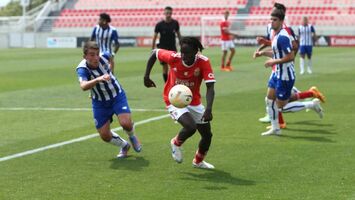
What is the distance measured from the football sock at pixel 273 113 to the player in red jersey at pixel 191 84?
9.35ft

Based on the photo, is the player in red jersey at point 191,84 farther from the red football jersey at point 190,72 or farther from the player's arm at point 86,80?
the player's arm at point 86,80

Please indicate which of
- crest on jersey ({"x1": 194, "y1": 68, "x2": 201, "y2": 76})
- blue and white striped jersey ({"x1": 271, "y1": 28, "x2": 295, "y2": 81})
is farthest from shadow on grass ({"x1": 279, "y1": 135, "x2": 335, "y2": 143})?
crest on jersey ({"x1": 194, "y1": 68, "x2": 201, "y2": 76})

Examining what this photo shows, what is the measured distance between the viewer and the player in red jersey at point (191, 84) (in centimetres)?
838

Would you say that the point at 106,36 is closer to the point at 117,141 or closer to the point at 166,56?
the point at 117,141

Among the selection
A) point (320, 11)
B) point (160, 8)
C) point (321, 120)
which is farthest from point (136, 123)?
point (160, 8)

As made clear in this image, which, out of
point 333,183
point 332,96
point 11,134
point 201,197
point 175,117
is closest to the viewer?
point 201,197

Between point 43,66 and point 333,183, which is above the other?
point 333,183

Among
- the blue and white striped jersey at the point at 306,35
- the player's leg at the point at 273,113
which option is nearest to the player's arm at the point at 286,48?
the player's leg at the point at 273,113

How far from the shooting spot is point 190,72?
28.3 feet

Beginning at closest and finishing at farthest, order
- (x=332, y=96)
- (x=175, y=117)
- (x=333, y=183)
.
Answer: (x=333, y=183), (x=175, y=117), (x=332, y=96)

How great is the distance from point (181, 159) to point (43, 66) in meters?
22.9

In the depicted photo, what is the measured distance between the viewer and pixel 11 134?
1174 centimetres

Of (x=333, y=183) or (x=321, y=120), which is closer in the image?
(x=333, y=183)

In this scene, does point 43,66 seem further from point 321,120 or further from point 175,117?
point 175,117
